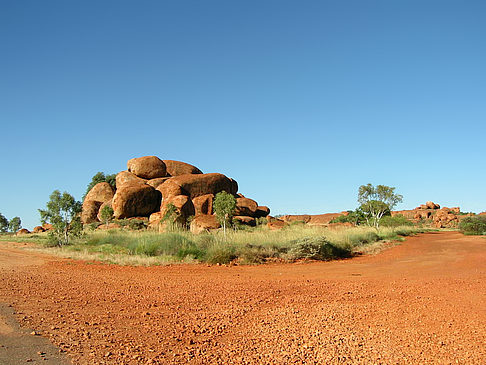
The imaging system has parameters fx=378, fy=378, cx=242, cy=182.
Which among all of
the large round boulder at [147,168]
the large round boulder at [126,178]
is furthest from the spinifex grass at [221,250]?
the large round boulder at [147,168]

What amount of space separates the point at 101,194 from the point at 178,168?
10446mm

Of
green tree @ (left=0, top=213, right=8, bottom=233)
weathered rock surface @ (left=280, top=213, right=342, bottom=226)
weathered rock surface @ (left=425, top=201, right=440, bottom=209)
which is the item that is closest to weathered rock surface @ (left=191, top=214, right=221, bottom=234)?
weathered rock surface @ (left=280, top=213, right=342, bottom=226)

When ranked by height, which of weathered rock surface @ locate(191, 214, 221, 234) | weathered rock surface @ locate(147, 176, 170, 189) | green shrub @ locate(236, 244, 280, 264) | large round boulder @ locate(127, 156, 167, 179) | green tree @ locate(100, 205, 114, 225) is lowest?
green shrub @ locate(236, 244, 280, 264)

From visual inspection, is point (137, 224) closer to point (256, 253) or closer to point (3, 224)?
point (256, 253)

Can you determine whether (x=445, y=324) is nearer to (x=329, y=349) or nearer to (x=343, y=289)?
(x=329, y=349)

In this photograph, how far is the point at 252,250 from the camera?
14.6m

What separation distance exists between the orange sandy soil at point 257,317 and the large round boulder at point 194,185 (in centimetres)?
2942

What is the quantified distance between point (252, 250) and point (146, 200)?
25911 mm

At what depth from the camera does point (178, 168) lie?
4638 centimetres

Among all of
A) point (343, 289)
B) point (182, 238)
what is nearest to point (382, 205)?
point (182, 238)

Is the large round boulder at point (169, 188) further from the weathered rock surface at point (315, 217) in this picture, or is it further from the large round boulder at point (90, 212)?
the weathered rock surface at point (315, 217)

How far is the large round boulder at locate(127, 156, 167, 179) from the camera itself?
143ft

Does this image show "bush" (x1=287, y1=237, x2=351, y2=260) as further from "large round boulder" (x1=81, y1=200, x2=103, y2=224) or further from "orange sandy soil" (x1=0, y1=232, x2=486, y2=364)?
"large round boulder" (x1=81, y1=200, x2=103, y2=224)

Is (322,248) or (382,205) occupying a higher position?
(382,205)
